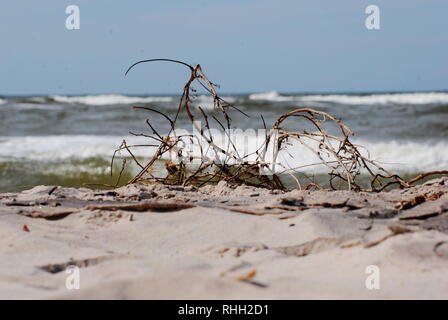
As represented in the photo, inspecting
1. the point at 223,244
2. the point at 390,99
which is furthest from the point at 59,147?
the point at 390,99

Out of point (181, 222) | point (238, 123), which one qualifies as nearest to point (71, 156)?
point (238, 123)

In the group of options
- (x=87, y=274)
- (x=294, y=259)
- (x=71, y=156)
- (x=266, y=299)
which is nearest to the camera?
(x=266, y=299)

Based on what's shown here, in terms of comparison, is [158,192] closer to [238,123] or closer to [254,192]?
[254,192]

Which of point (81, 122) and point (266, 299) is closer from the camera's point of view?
point (266, 299)

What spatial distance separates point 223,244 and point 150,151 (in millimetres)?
6180

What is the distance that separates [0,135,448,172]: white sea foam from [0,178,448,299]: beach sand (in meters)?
4.71

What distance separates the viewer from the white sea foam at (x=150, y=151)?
779 centimetres

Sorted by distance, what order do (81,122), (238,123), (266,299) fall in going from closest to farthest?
1. (266,299)
2. (238,123)
3. (81,122)

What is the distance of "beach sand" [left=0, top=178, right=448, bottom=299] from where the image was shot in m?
1.62

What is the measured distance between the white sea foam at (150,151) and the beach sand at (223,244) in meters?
4.71

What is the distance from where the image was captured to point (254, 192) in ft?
10.3

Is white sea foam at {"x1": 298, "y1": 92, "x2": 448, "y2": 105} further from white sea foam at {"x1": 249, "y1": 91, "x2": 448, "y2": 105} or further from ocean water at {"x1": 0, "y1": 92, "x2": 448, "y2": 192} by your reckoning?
ocean water at {"x1": 0, "y1": 92, "x2": 448, "y2": 192}

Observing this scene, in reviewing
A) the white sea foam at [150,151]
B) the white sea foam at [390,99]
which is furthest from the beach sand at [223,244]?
the white sea foam at [390,99]

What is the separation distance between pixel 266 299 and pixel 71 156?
6.91 meters
